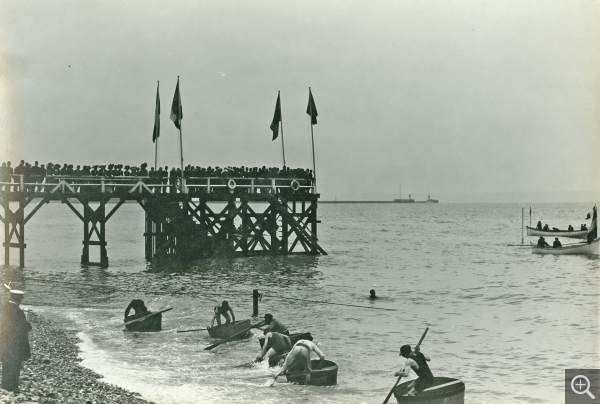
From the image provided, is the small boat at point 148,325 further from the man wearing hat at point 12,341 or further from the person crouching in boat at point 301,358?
the man wearing hat at point 12,341

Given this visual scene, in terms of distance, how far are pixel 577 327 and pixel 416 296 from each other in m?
9.63

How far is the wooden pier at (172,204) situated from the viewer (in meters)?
34.2

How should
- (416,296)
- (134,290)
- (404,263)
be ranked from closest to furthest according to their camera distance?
(134,290) → (416,296) → (404,263)

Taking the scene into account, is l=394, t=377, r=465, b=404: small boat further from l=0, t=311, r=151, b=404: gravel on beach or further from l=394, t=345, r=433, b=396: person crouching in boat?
l=0, t=311, r=151, b=404: gravel on beach

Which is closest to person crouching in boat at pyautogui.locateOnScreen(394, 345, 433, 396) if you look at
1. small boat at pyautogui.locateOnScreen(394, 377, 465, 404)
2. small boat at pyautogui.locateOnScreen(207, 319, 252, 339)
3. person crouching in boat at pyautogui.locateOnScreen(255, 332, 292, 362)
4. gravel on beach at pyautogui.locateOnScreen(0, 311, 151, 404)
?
small boat at pyautogui.locateOnScreen(394, 377, 465, 404)

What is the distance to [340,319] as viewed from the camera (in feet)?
81.2

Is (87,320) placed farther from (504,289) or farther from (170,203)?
(504,289)

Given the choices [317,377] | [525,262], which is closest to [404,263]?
[525,262]

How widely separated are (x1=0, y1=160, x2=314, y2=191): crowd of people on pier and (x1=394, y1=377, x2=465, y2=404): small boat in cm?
2501

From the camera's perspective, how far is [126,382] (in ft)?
48.3

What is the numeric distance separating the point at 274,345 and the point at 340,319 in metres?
8.52

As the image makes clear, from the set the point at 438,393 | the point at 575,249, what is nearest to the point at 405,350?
the point at 438,393

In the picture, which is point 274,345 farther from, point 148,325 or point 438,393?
point 148,325

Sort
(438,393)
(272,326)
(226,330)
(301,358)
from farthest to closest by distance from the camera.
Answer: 1. (226,330)
2. (272,326)
3. (301,358)
4. (438,393)
